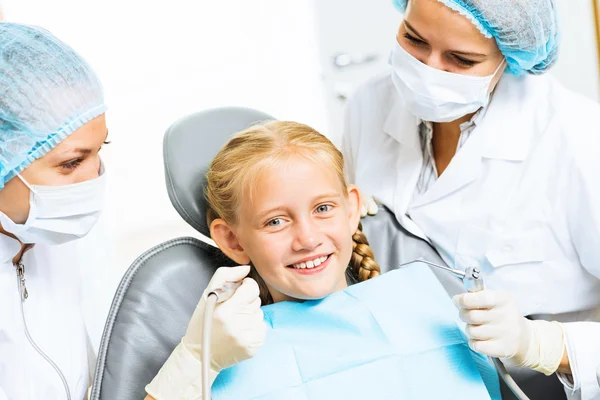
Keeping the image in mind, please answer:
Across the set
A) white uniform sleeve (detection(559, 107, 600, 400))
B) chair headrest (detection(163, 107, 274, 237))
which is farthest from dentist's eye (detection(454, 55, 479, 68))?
chair headrest (detection(163, 107, 274, 237))

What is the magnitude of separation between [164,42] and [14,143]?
2372 millimetres

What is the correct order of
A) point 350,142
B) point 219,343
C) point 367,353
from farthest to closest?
point 350,142
point 367,353
point 219,343

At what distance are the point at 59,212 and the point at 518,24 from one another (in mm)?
976

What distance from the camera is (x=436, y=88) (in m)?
1.56

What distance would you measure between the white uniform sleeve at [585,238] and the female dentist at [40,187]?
94 centimetres

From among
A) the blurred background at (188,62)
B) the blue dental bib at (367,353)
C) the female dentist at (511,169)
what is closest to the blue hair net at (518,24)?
the female dentist at (511,169)

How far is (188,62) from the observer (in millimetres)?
3645

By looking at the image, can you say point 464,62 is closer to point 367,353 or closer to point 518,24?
point 518,24

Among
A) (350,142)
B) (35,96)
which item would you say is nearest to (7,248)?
(35,96)

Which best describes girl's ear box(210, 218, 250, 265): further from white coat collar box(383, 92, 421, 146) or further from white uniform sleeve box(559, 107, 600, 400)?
white uniform sleeve box(559, 107, 600, 400)

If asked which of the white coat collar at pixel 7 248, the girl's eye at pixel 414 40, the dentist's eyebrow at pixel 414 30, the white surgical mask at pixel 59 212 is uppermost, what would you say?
the dentist's eyebrow at pixel 414 30

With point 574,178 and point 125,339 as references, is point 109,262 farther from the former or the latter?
point 574,178

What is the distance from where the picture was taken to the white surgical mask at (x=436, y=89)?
1.55 metres

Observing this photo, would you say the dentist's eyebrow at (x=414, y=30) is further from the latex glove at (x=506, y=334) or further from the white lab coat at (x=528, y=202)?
the latex glove at (x=506, y=334)
